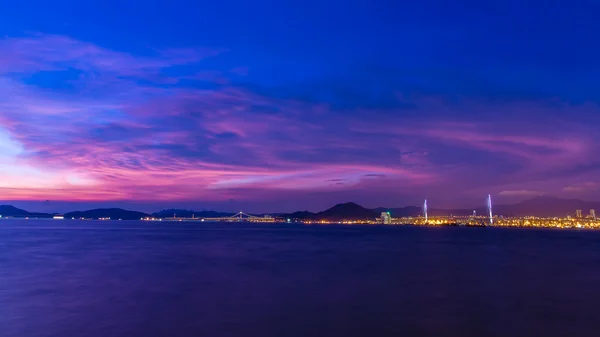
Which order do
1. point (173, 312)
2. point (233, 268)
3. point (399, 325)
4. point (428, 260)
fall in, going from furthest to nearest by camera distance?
point (428, 260)
point (233, 268)
point (173, 312)
point (399, 325)

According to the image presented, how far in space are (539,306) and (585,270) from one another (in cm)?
1963

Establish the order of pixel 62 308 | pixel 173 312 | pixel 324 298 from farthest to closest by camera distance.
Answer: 1. pixel 324 298
2. pixel 62 308
3. pixel 173 312

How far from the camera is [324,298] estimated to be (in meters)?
23.2

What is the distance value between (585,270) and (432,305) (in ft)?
75.9

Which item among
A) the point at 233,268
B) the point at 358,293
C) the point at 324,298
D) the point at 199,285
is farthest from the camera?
the point at 233,268

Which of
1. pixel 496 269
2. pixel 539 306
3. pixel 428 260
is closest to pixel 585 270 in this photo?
pixel 496 269

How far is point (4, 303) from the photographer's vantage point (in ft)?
72.8

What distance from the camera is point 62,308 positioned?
21344mm

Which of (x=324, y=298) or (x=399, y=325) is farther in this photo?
(x=324, y=298)

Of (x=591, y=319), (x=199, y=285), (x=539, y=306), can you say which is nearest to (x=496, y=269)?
(x=539, y=306)

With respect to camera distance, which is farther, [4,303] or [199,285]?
[199,285]

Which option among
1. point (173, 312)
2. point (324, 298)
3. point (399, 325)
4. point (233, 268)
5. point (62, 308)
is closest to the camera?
point (399, 325)

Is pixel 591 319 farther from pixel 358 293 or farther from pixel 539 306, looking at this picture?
pixel 358 293

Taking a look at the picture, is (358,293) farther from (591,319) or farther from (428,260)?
(428,260)
